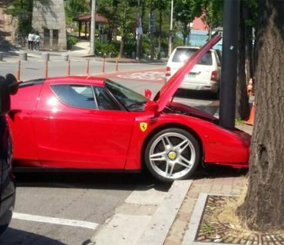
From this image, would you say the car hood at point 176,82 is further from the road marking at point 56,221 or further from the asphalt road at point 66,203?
the road marking at point 56,221

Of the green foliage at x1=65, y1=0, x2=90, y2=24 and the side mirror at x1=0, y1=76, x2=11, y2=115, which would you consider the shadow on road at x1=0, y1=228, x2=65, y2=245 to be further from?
the green foliage at x1=65, y1=0, x2=90, y2=24

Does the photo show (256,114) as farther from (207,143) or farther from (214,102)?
(214,102)

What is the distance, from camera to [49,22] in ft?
174

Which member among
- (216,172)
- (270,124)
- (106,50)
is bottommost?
(216,172)

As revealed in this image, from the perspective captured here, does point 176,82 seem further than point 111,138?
Yes

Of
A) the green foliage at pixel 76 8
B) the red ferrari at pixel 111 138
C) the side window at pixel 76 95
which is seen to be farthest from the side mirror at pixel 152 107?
the green foliage at pixel 76 8

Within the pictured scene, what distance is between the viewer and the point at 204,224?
512cm

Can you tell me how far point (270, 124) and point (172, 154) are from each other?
7.04 ft

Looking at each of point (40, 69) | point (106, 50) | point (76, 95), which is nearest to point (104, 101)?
point (76, 95)

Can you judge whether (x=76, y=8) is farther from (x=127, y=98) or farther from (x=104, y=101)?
(x=104, y=101)

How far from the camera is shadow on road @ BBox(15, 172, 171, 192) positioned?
7112 mm

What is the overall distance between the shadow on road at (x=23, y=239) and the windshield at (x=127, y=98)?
235cm

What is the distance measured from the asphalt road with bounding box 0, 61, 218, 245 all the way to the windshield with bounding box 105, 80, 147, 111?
1023 millimetres

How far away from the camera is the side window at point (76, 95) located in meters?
6.99
